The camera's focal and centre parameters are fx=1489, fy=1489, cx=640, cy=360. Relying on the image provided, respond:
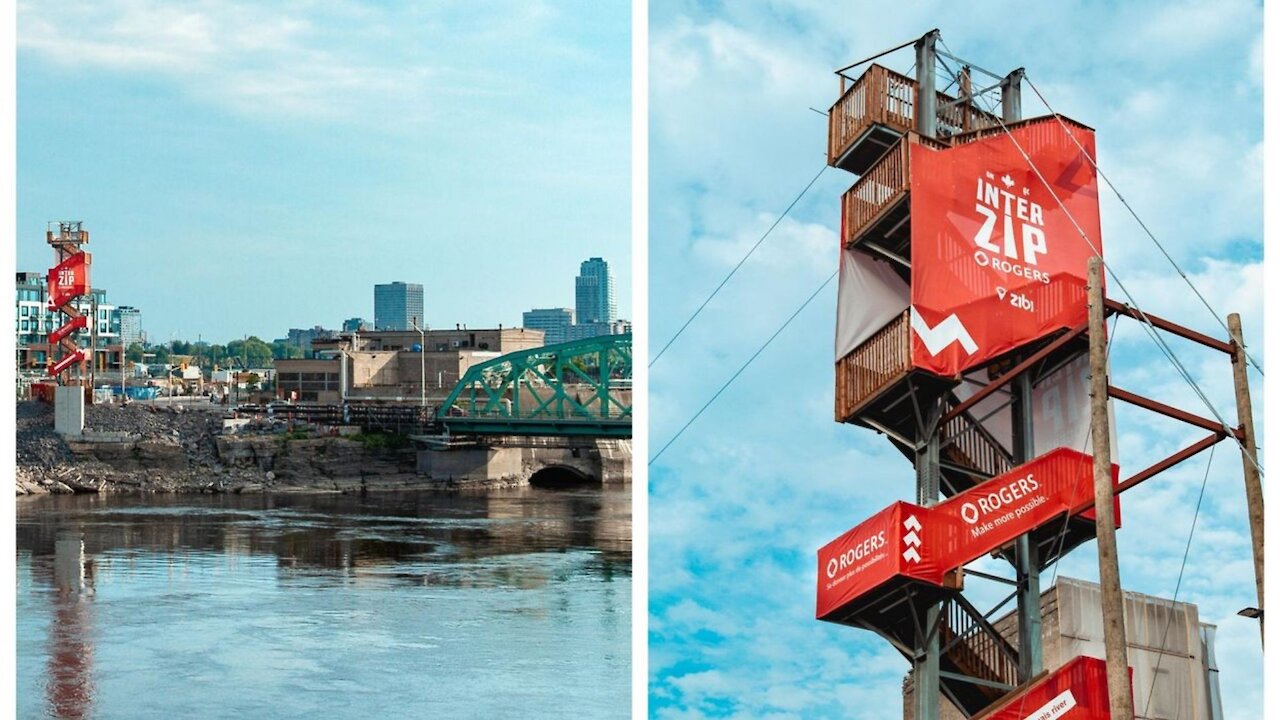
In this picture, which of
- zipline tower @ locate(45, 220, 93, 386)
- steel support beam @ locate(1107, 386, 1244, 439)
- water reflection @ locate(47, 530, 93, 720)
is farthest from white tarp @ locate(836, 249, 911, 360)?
zipline tower @ locate(45, 220, 93, 386)

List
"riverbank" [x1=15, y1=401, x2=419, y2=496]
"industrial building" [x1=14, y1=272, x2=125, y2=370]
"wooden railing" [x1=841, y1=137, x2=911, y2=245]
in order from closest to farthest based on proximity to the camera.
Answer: "wooden railing" [x1=841, y1=137, x2=911, y2=245] < "riverbank" [x1=15, y1=401, x2=419, y2=496] < "industrial building" [x1=14, y1=272, x2=125, y2=370]

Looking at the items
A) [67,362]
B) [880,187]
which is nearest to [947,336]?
[880,187]

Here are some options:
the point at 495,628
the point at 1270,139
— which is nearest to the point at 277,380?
the point at 495,628

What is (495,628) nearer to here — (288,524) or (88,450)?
(288,524)

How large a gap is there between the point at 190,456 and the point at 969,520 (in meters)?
16.2

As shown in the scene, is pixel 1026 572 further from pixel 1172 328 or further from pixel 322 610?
pixel 322 610

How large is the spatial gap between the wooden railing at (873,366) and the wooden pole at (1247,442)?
2.56 feet

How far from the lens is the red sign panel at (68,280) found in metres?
18.6

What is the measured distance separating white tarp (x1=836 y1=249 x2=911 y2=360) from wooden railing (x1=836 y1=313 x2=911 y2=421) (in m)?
0.05

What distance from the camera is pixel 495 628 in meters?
9.35

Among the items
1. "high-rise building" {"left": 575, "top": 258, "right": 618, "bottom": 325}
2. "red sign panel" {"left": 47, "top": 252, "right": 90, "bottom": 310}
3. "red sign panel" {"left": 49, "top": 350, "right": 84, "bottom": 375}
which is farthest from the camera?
"high-rise building" {"left": 575, "top": 258, "right": 618, "bottom": 325}

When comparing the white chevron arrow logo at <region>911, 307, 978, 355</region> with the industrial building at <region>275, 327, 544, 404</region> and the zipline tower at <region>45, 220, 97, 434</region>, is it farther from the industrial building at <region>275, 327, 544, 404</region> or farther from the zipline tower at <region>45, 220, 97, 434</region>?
the industrial building at <region>275, 327, 544, 404</region>

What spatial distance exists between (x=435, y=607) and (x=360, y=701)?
3079 mm

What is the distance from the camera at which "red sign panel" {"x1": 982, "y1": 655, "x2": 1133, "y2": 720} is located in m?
3.61
